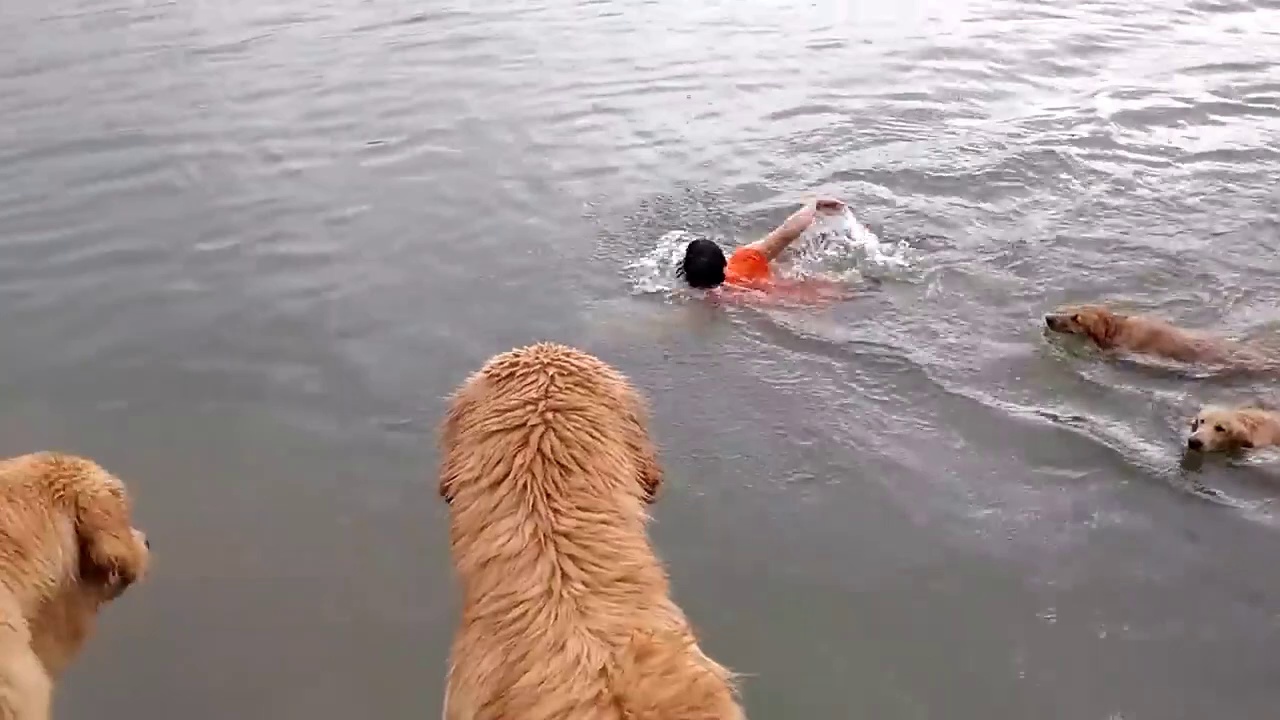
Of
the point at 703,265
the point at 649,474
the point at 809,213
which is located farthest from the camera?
the point at 809,213

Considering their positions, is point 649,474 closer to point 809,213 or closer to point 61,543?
point 61,543

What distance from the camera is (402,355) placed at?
817 cm

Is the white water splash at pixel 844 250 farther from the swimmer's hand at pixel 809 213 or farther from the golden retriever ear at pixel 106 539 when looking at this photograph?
the golden retriever ear at pixel 106 539

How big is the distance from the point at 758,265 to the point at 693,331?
1.05 m

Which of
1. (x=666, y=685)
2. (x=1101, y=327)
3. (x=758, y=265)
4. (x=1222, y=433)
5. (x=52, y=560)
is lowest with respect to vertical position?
(x=1222, y=433)

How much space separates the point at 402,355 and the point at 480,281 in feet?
4.06

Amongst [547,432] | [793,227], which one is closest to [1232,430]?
[793,227]

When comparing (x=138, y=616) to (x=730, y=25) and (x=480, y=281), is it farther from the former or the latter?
(x=730, y=25)

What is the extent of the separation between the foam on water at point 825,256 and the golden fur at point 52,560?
5.21 metres

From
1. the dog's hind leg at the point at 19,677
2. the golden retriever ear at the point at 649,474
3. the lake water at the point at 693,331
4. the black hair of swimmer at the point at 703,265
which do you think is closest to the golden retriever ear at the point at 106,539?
the dog's hind leg at the point at 19,677

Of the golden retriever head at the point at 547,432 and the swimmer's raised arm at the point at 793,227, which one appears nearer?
the golden retriever head at the point at 547,432

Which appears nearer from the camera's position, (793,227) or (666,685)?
(666,685)

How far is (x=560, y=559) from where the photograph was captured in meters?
3.63

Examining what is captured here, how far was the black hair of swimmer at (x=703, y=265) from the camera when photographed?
A: 8.98m
